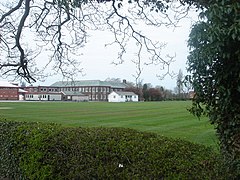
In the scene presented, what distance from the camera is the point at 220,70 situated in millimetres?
4656

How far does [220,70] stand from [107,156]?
2009mm

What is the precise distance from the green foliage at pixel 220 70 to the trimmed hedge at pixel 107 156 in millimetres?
553

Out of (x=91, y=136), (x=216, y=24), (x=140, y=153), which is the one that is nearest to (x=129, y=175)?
(x=140, y=153)

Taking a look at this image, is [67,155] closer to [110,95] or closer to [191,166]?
[191,166]

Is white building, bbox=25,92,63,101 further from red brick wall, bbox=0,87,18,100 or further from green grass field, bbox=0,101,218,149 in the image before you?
green grass field, bbox=0,101,218,149

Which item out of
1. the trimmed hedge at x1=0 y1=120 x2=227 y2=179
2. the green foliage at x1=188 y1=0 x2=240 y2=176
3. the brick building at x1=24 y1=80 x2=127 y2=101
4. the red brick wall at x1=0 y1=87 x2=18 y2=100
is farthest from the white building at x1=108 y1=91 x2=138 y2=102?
the green foliage at x1=188 y1=0 x2=240 y2=176

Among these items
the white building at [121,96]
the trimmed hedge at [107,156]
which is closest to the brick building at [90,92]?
the white building at [121,96]

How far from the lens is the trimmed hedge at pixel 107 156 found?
382cm

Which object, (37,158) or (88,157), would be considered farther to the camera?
(37,158)

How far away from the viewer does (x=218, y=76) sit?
470cm

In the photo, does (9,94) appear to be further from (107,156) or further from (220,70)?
(220,70)

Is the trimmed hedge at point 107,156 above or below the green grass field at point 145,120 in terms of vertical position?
above

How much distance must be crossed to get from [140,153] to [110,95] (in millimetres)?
109115

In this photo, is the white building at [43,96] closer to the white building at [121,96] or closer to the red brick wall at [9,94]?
the red brick wall at [9,94]
